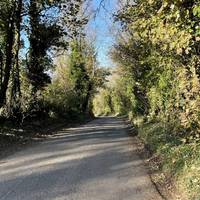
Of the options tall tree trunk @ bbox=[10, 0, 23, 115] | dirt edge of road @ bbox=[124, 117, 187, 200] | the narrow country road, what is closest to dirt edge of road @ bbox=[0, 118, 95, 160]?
the narrow country road

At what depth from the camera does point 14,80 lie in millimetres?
31141

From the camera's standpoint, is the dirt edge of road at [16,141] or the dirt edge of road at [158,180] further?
the dirt edge of road at [16,141]

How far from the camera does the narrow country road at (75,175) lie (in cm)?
1034

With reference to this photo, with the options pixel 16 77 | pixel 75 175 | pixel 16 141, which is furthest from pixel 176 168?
pixel 16 77

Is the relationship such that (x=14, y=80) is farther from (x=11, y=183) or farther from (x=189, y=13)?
(x=189, y=13)

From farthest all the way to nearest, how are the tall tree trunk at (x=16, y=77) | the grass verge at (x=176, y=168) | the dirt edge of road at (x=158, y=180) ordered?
the tall tree trunk at (x=16, y=77) → the dirt edge of road at (x=158, y=180) → the grass verge at (x=176, y=168)

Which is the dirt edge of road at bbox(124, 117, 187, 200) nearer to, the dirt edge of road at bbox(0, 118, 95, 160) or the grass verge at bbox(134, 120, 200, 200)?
the grass verge at bbox(134, 120, 200, 200)

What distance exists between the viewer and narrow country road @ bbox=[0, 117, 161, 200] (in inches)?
407

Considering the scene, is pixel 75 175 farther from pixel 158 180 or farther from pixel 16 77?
pixel 16 77

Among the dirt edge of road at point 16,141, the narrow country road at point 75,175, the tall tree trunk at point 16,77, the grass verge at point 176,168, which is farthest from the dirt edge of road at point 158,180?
the tall tree trunk at point 16,77

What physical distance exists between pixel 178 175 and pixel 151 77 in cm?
1543

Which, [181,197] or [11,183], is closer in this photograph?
[181,197]

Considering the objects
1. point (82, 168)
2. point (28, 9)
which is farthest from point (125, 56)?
point (82, 168)

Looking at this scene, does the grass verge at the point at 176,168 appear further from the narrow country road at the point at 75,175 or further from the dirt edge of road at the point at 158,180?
the narrow country road at the point at 75,175
